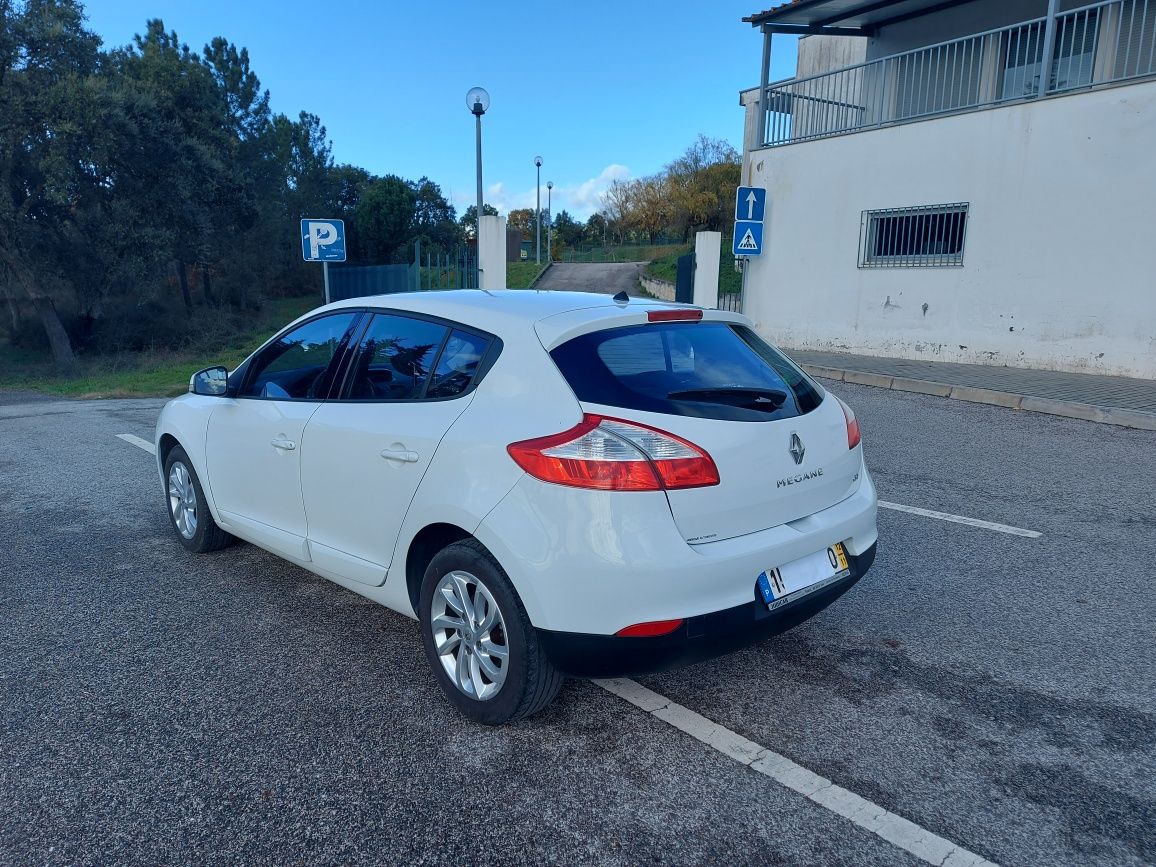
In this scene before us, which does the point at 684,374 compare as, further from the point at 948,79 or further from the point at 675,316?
the point at 948,79

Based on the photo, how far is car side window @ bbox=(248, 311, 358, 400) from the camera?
3842mm

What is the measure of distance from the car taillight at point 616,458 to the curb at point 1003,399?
8.02 m

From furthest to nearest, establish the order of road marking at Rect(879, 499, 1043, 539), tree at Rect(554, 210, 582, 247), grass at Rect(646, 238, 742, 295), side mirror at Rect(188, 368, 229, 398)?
1. tree at Rect(554, 210, 582, 247)
2. grass at Rect(646, 238, 742, 295)
3. road marking at Rect(879, 499, 1043, 539)
4. side mirror at Rect(188, 368, 229, 398)

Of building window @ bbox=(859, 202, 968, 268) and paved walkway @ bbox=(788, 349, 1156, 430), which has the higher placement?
building window @ bbox=(859, 202, 968, 268)

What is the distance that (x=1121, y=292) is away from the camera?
36.1 feet

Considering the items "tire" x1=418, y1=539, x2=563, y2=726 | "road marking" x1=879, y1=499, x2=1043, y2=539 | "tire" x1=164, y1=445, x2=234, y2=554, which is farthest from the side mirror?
"road marking" x1=879, y1=499, x2=1043, y2=539

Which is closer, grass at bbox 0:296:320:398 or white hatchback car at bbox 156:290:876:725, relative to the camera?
white hatchback car at bbox 156:290:876:725

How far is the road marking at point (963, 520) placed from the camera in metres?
5.17

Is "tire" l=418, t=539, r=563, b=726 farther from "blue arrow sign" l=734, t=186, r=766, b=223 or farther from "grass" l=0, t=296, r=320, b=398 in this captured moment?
"blue arrow sign" l=734, t=186, r=766, b=223

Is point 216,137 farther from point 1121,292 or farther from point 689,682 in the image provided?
point 689,682

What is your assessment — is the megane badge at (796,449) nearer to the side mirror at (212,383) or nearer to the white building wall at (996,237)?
the side mirror at (212,383)

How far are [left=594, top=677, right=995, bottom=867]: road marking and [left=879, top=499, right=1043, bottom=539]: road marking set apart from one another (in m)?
3.12

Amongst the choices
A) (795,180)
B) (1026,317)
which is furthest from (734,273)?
(1026,317)

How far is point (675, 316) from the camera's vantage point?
3281 mm
